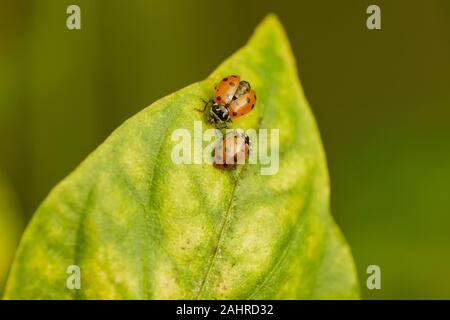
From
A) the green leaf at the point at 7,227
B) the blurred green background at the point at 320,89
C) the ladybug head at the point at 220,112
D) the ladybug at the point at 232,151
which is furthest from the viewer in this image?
the blurred green background at the point at 320,89

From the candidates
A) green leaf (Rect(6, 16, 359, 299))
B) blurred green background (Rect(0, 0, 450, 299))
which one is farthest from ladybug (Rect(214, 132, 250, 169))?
blurred green background (Rect(0, 0, 450, 299))

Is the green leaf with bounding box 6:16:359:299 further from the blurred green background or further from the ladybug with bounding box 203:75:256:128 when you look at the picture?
the blurred green background

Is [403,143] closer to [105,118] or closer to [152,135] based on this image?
[105,118]

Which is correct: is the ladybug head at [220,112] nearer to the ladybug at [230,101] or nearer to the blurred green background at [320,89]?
the ladybug at [230,101]

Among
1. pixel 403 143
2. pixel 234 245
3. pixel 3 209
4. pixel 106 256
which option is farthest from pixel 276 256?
pixel 403 143

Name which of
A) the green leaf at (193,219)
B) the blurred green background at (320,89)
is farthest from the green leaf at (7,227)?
the green leaf at (193,219)

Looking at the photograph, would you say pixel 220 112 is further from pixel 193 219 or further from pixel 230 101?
pixel 193 219

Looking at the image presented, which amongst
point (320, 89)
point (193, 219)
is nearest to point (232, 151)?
point (193, 219)
